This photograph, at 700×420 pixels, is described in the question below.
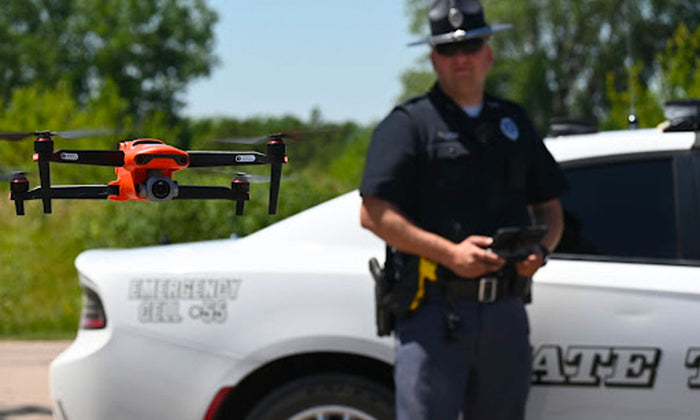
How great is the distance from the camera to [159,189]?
2193 mm

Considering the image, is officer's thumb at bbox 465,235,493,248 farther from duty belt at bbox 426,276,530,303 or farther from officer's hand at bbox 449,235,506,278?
duty belt at bbox 426,276,530,303

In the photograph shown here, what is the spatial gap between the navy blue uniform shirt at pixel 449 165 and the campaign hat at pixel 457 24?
0.16 meters

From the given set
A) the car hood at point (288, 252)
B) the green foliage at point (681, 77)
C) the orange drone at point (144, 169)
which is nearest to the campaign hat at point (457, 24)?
the orange drone at point (144, 169)

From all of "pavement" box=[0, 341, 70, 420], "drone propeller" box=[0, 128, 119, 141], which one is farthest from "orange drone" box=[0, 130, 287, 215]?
"pavement" box=[0, 341, 70, 420]

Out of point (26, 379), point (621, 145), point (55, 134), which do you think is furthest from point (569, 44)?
point (55, 134)

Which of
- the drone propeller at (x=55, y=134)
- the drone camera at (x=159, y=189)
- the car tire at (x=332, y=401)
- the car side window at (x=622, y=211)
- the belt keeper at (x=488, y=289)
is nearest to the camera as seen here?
the drone camera at (x=159, y=189)

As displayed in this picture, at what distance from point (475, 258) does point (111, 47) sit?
31.3m

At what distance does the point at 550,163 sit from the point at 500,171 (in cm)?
22

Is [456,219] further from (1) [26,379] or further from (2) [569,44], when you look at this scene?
(2) [569,44]

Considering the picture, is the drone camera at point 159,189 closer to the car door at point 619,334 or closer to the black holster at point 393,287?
the black holster at point 393,287

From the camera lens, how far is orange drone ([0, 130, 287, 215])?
7.30ft

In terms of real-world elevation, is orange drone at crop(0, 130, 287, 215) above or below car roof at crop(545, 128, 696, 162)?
above

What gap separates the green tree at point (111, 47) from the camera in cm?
596

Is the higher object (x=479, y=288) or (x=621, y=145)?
(x=621, y=145)
